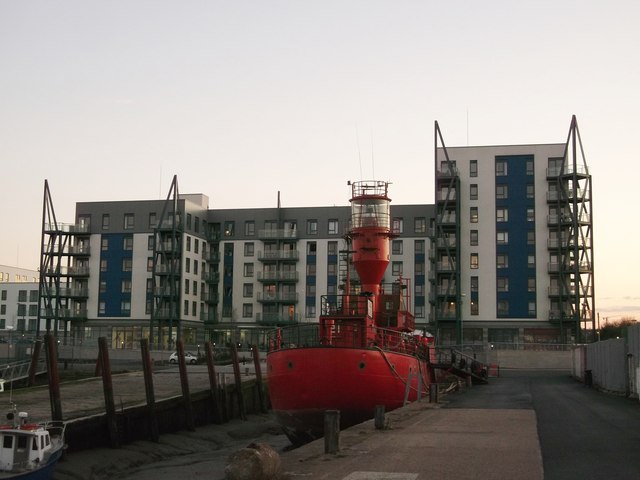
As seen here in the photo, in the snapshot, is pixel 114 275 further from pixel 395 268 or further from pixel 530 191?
pixel 530 191

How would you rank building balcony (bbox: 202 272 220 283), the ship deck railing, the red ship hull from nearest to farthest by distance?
the red ship hull → the ship deck railing → building balcony (bbox: 202 272 220 283)

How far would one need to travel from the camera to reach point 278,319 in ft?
313

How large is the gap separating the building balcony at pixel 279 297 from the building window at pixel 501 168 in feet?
92.1

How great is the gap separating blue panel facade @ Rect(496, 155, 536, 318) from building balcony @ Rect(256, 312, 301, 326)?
24.7 m

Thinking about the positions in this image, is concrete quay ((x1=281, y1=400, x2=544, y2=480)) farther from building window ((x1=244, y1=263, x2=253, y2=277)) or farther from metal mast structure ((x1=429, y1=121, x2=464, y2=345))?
building window ((x1=244, y1=263, x2=253, y2=277))

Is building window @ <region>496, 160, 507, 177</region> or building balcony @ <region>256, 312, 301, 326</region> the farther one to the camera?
building balcony @ <region>256, 312, 301, 326</region>

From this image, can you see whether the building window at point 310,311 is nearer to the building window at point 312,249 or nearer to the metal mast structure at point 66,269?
the building window at point 312,249

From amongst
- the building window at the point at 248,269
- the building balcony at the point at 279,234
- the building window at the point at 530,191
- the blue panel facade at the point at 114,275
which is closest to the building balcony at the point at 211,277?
Result: the building window at the point at 248,269

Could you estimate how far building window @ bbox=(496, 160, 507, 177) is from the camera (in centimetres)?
8619

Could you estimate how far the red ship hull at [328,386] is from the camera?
2708 cm

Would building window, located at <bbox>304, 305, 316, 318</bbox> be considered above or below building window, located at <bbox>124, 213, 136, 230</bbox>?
below

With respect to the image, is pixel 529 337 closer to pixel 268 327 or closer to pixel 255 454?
pixel 268 327

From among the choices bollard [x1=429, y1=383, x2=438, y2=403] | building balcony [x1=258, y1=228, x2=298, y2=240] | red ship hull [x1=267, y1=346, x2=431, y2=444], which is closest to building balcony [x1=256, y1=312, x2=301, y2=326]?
building balcony [x1=258, y1=228, x2=298, y2=240]

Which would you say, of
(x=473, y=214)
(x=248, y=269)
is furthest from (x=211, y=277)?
(x=473, y=214)
